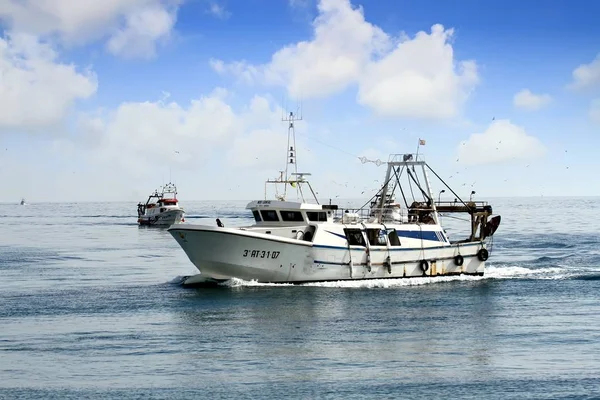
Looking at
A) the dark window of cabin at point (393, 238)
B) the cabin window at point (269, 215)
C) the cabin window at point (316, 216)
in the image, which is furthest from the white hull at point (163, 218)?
the cabin window at point (316, 216)

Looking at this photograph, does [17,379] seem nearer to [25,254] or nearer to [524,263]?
[524,263]

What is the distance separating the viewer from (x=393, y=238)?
5006 centimetres

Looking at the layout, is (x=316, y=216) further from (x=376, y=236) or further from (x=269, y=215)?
(x=376, y=236)

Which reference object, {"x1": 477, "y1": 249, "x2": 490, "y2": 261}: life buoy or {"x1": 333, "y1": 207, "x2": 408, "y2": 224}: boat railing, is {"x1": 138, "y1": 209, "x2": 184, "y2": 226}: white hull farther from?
{"x1": 477, "y1": 249, "x2": 490, "y2": 261}: life buoy

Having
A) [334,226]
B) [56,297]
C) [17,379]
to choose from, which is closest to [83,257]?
[56,297]

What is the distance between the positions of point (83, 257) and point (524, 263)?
126 ft

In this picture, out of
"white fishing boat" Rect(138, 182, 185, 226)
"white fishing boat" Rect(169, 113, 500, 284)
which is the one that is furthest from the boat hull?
"white fishing boat" Rect(138, 182, 185, 226)

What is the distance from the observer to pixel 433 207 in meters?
53.2

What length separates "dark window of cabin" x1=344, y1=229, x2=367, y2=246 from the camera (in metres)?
48.3

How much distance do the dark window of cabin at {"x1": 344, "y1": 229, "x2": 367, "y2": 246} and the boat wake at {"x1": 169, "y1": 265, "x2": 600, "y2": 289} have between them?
225cm

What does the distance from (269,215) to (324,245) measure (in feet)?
13.5

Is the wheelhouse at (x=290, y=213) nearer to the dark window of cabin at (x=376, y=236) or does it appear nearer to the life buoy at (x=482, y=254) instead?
the dark window of cabin at (x=376, y=236)

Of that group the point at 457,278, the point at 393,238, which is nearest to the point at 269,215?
the point at 393,238

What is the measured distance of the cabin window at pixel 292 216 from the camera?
47.8m
